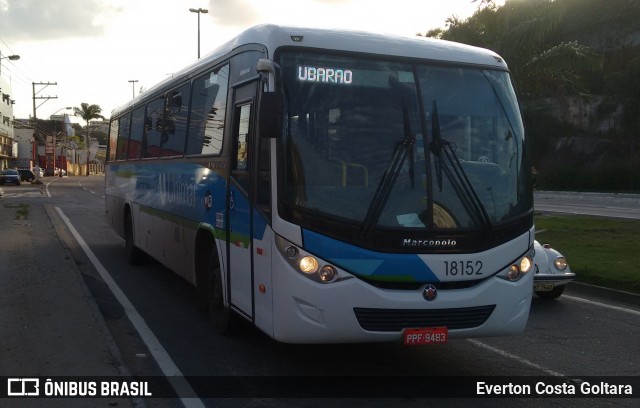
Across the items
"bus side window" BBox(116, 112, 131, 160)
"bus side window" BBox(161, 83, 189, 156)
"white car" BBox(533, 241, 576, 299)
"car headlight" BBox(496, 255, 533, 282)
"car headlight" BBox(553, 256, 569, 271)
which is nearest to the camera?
"car headlight" BBox(496, 255, 533, 282)

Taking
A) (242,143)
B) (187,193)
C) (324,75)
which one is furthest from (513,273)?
(187,193)

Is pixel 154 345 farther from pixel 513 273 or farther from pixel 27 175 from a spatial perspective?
pixel 27 175

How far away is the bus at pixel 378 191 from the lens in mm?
5828

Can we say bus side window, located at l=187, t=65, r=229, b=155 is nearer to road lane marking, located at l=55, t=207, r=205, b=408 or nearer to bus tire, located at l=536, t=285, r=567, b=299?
road lane marking, located at l=55, t=207, r=205, b=408

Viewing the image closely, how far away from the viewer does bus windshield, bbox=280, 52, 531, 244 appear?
5.95m

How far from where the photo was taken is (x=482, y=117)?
6.48 metres

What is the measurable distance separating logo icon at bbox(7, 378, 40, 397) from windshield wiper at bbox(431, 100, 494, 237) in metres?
3.77

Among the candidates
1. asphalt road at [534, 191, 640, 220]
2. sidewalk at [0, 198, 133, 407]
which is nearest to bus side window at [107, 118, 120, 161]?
sidewalk at [0, 198, 133, 407]

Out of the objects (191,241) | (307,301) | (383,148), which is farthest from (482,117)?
(191,241)

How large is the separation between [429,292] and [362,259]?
640 mm

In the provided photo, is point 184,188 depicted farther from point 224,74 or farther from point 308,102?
point 308,102

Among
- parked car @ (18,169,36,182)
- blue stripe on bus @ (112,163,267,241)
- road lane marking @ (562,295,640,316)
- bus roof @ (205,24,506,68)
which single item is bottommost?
parked car @ (18,169,36,182)

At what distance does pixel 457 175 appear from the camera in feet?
20.1

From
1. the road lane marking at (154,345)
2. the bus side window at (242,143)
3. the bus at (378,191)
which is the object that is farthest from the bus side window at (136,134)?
the bus at (378,191)
